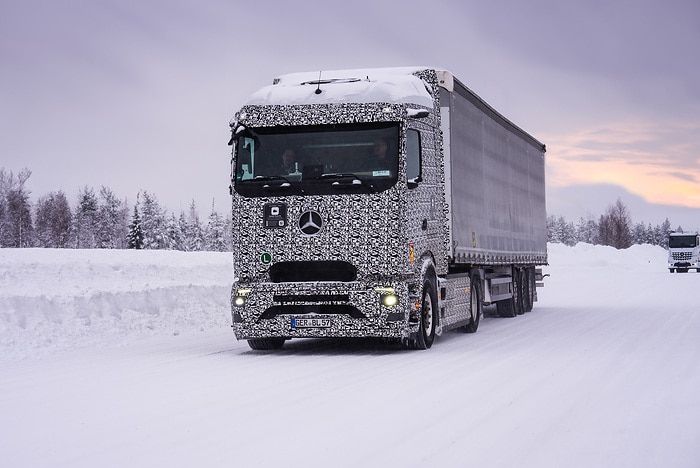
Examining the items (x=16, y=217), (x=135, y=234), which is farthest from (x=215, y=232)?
(x=16, y=217)

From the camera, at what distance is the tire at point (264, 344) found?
13.6 m

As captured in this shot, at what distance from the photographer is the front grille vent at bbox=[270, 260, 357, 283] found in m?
12.8

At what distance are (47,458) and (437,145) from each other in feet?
31.8

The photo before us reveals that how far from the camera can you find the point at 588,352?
12.3 metres

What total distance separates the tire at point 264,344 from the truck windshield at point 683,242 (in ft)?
186

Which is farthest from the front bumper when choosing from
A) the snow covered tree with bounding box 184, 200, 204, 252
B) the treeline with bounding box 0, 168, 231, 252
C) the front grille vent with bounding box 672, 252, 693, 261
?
the snow covered tree with bounding box 184, 200, 204, 252

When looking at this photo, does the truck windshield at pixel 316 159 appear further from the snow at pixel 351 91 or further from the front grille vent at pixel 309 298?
the front grille vent at pixel 309 298

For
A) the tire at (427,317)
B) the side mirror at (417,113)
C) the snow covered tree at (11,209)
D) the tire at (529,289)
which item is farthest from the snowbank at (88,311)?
the snow covered tree at (11,209)

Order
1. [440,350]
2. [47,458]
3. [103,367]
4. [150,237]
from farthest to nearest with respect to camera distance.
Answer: [150,237] < [440,350] < [103,367] < [47,458]

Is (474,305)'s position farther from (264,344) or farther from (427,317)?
(264,344)

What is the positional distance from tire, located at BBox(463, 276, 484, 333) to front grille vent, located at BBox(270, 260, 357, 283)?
15.9ft

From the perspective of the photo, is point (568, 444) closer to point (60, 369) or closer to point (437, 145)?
point (60, 369)

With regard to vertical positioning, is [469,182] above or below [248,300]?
above

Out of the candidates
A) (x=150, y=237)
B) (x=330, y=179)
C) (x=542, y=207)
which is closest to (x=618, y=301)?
(x=542, y=207)
